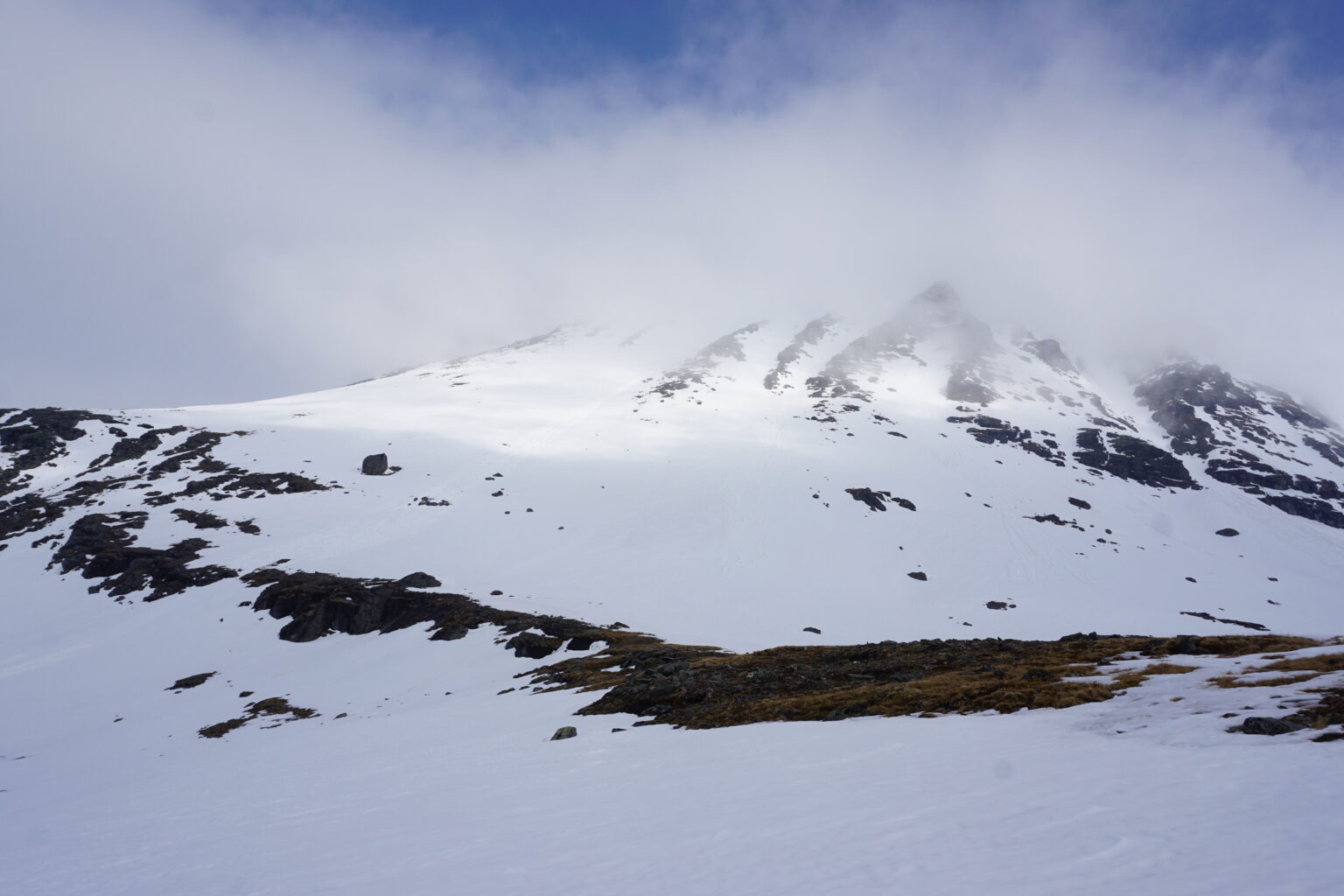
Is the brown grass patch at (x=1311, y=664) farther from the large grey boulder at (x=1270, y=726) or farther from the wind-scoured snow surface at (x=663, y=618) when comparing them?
the large grey boulder at (x=1270, y=726)

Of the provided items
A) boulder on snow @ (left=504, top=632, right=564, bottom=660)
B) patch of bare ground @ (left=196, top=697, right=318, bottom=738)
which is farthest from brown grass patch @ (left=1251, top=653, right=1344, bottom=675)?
patch of bare ground @ (left=196, top=697, right=318, bottom=738)

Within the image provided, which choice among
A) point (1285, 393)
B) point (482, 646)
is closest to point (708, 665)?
point (482, 646)

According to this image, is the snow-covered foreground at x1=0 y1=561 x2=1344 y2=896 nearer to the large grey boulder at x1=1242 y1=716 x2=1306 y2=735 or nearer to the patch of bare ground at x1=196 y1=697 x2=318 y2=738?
the large grey boulder at x1=1242 y1=716 x2=1306 y2=735

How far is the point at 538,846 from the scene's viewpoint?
8602 mm

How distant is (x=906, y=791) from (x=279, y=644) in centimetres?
4368

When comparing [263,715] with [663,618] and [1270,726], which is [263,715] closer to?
[663,618]

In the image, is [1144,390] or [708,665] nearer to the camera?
[708,665]

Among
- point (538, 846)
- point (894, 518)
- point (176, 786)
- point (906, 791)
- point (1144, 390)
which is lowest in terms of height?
point (176, 786)

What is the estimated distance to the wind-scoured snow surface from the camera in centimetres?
726

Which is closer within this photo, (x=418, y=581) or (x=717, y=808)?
(x=717, y=808)

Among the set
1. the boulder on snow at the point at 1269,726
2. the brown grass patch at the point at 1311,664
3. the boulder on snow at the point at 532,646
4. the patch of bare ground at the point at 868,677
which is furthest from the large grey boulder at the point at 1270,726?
the boulder on snow at the point at 532,646

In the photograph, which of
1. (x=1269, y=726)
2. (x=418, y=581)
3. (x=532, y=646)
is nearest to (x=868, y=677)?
(x=1269, y=726)

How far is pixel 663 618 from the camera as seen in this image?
149 ft

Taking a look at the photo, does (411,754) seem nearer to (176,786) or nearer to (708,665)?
(176,786)
